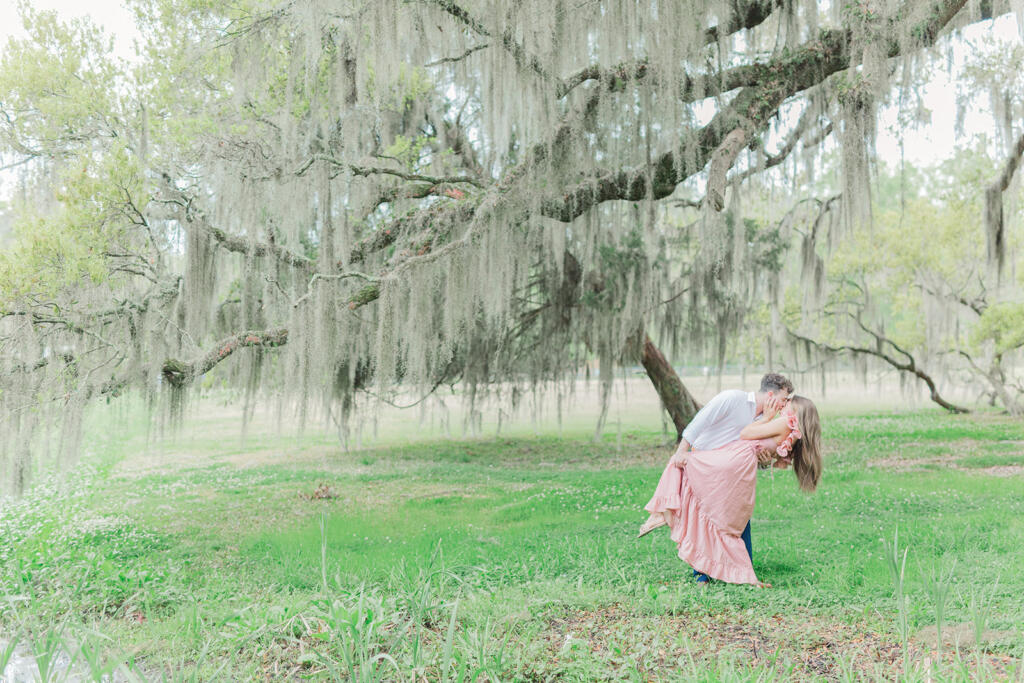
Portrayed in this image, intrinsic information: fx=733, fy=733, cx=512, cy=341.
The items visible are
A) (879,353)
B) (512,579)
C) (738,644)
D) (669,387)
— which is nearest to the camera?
(738,644)

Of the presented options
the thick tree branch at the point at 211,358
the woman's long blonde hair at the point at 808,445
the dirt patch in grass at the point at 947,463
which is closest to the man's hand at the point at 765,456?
the woman's long blonde hair at the point at 808,445

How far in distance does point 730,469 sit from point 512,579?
142 centimetres

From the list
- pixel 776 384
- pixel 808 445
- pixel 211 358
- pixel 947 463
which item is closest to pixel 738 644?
pixel 808 445

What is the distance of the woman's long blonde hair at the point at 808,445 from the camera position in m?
4.02

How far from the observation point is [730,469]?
3.99 meters

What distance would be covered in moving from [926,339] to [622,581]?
44.9 feet

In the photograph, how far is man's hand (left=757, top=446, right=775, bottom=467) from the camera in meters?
4.01

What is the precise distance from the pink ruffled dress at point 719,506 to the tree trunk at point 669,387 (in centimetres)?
660

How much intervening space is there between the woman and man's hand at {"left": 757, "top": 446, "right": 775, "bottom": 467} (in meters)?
0.02

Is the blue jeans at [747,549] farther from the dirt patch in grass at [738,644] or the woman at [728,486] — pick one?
the dirt patch in grass at [738,644]

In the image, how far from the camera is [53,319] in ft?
17.1

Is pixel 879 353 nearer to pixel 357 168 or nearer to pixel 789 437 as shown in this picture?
pixel 357 168

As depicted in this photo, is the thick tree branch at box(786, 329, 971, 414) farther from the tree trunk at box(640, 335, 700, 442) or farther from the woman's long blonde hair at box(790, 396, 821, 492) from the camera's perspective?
the woman's long blonde hair at box(790, 396, 821, 492)

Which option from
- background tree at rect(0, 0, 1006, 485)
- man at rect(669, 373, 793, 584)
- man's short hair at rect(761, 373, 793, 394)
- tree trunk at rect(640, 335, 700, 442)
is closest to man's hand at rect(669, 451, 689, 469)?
man at rect(669, 373, 793, 584)
